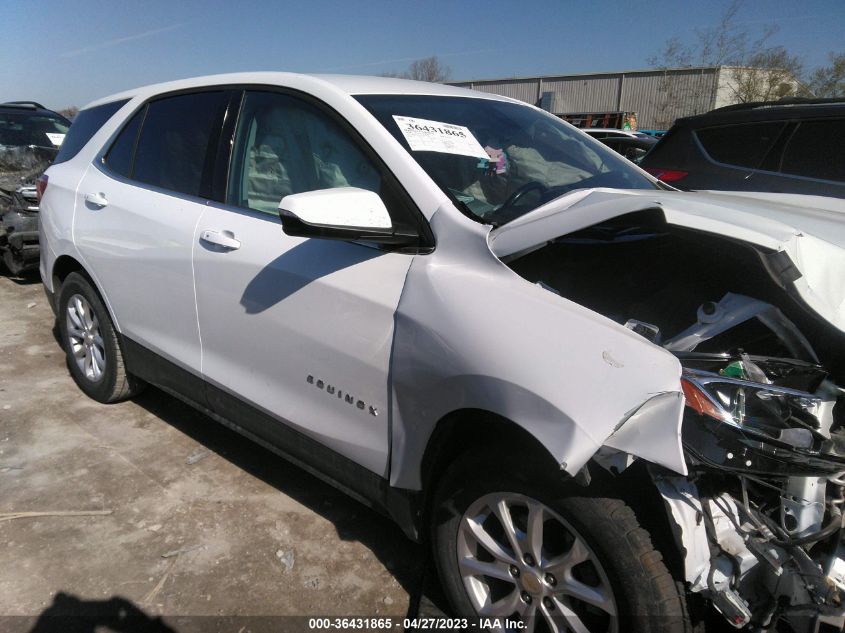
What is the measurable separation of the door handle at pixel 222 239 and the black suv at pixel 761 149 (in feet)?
12.6

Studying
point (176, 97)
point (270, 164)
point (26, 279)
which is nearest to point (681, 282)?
point (270, 164)

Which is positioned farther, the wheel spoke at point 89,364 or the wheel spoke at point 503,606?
the wheel spoke at point 89,364

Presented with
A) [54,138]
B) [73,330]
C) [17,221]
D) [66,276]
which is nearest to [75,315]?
Answer: [73,330]

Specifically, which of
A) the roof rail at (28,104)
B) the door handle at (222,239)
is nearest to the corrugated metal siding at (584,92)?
the roof rail at (28,104)

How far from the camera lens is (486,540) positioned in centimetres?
181

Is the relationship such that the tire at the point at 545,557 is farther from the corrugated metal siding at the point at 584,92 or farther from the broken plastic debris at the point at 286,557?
the corrugated metal siding at the point at 584,92

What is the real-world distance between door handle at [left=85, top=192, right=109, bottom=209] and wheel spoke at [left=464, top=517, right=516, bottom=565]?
2462mm

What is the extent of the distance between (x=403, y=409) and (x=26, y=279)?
6358mm

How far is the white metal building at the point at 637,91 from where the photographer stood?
26203 mm

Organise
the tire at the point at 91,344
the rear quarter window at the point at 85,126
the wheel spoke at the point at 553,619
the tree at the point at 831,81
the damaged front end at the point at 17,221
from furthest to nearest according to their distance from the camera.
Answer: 1. the tree at the point at 831,81
2. the damaged front end at the point at 17,221
3. the rear quarter window at the point at 85,126
4. the tire at the point at 91,344
5. the wheel spoke at the point at 553,619

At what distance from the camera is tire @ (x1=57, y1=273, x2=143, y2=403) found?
330cm

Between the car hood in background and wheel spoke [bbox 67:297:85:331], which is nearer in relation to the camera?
wheel spoke [bbox 67:297:85:331]

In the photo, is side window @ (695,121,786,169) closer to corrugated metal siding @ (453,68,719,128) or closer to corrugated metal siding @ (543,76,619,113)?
corrugated metal siding @ (453,68,719,128)

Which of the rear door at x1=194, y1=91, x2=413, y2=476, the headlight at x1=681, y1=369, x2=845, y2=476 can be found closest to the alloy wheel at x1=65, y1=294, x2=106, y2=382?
the rear door at x1=194, y1=91, x2=413, y2=476
